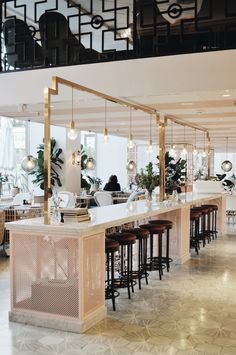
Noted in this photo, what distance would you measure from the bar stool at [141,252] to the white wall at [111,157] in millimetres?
12816

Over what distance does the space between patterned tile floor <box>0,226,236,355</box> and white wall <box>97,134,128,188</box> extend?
43.1 feet

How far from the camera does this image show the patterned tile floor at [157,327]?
147 inches

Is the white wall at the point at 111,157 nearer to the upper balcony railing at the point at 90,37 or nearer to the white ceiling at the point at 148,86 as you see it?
the white ceiling at the point at 148,86

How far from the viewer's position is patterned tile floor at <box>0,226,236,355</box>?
3723mm

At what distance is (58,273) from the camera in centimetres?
424

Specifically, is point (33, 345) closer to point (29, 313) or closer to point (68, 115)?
point (29, 313)

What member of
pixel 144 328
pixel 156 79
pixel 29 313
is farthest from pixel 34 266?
pixel 156 79

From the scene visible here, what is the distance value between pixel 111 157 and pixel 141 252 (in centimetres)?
1327

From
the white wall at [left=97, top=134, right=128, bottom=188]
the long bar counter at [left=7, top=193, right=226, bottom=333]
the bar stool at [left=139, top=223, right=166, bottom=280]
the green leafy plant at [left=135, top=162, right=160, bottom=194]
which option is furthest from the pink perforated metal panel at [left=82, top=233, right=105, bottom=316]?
the white wall at [left=97, top=134, right=128, bottom=188]

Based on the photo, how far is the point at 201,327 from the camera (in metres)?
4.21

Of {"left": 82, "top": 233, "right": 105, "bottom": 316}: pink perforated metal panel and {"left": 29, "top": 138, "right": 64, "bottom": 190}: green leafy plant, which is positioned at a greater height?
{"left": 29, "top": 138, "right": 64, "bottom": 190}: green leafy plant

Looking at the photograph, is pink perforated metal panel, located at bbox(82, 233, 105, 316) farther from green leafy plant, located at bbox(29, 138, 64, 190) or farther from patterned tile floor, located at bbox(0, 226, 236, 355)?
green leafy plant, located at bbox(29, 138, 64, 190)

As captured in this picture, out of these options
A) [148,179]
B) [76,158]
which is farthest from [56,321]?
[76,158]

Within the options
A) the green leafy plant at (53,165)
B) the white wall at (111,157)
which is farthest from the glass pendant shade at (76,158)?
the white wall at (111,157)
